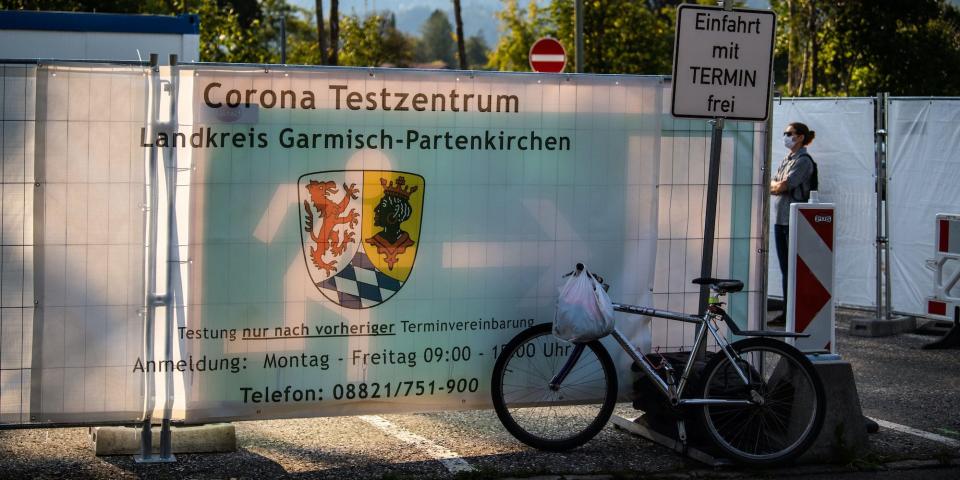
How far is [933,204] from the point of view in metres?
11.9

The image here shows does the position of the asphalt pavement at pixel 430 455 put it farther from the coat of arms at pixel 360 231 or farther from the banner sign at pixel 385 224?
the coat of arms at pixel 360 231

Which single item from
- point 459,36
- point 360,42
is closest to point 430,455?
point 459,36

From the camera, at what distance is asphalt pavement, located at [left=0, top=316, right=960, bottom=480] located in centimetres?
639

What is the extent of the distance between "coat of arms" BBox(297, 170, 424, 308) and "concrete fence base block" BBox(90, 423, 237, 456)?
3.28 ft

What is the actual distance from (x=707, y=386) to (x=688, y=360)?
0.28m

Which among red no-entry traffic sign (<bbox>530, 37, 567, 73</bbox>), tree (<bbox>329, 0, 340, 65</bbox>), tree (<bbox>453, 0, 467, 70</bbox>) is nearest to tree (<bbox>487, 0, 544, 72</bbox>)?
tree (<bbox>453, 0, 467, 70</bbox>)

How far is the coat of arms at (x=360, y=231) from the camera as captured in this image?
21.5 ft

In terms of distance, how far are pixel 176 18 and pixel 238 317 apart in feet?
15.2

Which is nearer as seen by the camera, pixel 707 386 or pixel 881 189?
pixel 707 386

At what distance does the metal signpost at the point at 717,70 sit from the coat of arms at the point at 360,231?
162 centimetres

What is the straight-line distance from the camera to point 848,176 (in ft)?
41.5

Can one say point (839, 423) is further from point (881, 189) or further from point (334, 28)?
point (334, 28)

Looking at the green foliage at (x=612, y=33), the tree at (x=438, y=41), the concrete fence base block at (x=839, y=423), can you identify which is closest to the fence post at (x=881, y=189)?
the concrete fence base block at (x=839, y=423)

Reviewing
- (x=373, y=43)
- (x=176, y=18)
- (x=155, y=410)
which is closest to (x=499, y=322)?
(x=155, y=410)
